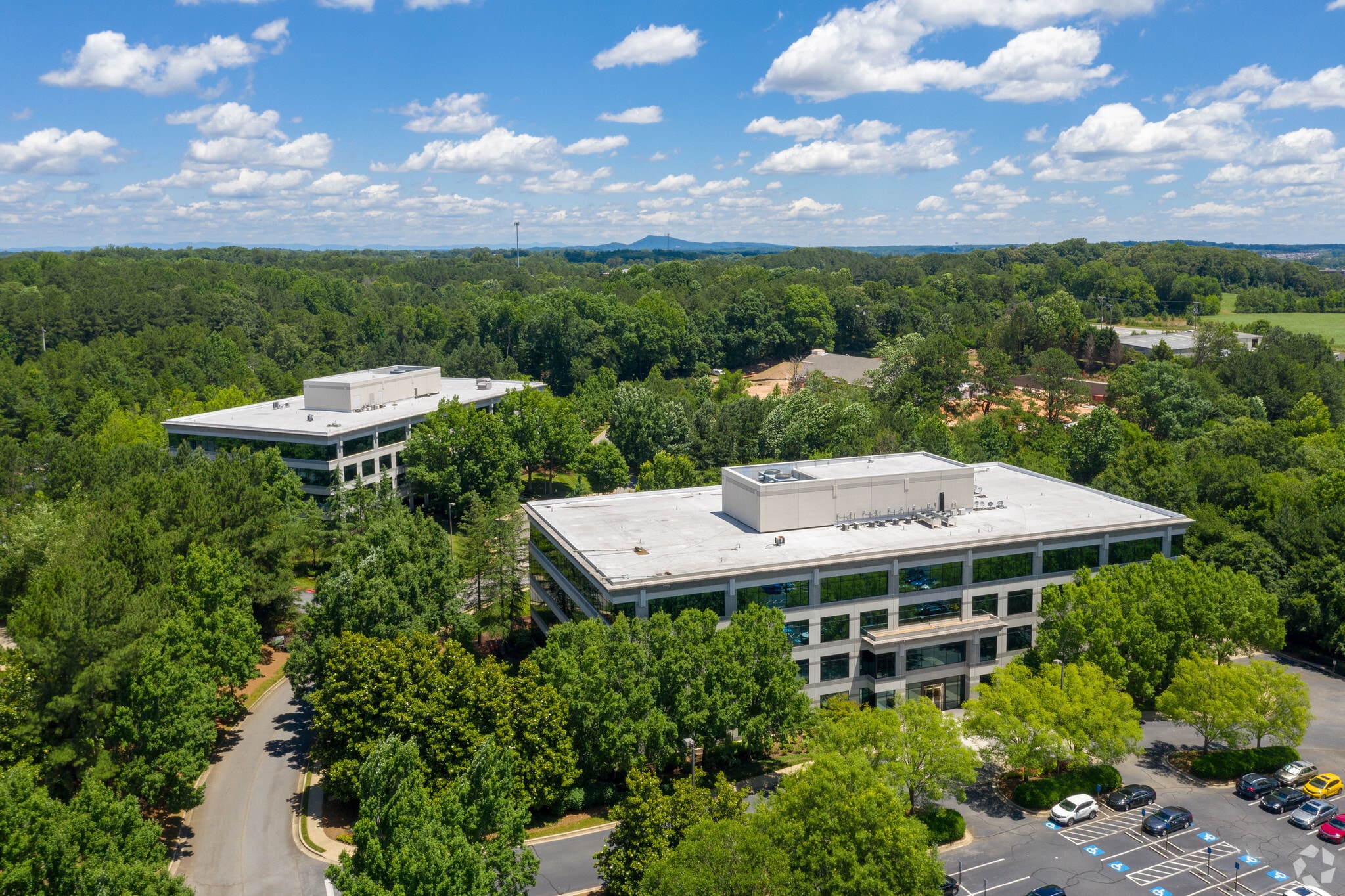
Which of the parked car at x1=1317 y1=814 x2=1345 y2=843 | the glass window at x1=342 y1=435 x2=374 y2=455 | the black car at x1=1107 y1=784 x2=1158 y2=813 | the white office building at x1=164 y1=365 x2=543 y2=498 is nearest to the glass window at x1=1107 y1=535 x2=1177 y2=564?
the black car at x1=1107 y1=784 x2=1158 y2=813

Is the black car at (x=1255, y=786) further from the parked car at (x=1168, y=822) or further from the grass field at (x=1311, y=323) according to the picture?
the grass field at (x=1311, y=323)

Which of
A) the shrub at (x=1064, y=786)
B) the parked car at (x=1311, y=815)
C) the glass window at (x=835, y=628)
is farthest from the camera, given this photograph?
the glass window at (x=835, y=628)

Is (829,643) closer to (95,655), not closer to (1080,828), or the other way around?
(1080,828)

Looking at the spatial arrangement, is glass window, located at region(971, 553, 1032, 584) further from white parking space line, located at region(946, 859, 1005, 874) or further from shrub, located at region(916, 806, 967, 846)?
white parking space line, located at region(946, 859, 1005, 874)

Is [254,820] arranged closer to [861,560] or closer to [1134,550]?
[861,560]

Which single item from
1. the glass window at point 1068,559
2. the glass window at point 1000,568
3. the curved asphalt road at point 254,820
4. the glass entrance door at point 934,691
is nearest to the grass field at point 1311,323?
the glass window at point 1068,559

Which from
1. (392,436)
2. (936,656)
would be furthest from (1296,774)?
(392,436)
